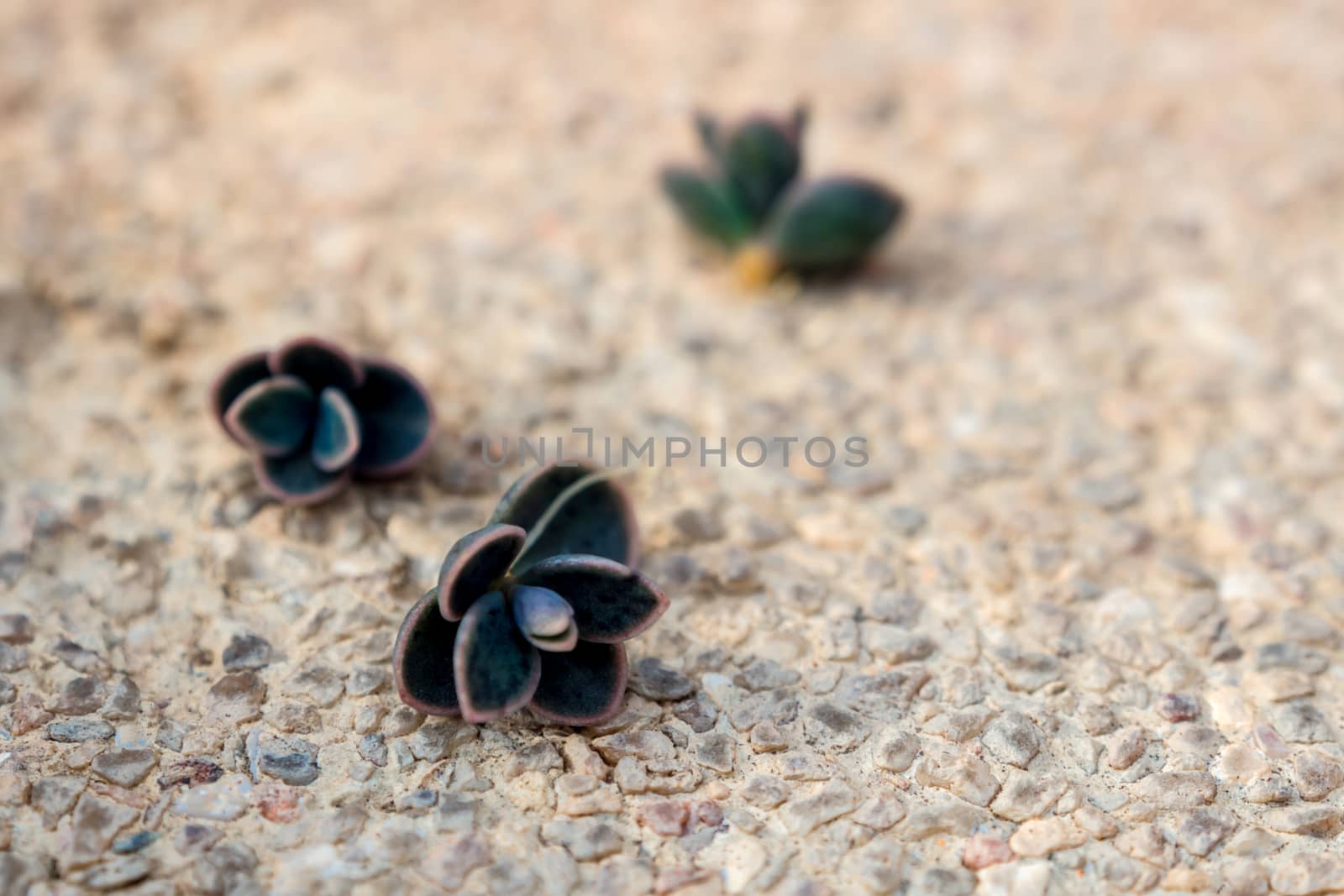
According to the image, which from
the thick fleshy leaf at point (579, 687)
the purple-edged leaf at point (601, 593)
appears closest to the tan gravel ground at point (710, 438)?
the thick fleshy leaf at point (579, 687)

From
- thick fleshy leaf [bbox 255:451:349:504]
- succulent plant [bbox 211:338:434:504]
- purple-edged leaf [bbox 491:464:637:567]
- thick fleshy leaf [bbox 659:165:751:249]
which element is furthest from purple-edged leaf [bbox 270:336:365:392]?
thick fleshy leaf [bbox 659:165:751:249]

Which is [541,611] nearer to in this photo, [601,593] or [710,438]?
[601,593]

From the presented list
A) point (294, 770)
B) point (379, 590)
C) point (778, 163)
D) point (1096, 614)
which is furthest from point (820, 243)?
point (294, 770)

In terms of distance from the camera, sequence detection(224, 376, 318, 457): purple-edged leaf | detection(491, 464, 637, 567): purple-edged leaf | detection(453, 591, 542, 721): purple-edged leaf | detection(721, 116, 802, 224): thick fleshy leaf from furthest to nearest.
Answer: detection(721, 116, 802, 224): thick fleshy leaf → detection(224, 376, 318, 457): purple-edged leaf → detection(491, 464, 637, 567): purple-edged leaf → detection(453, 591, 542, 721): purple-edged leaf

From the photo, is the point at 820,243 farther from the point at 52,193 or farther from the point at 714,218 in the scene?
the point at 52,193

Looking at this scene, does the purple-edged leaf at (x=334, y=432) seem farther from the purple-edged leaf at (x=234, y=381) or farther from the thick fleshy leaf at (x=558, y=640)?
the thick fleshy leaf at (x=558, y=640)

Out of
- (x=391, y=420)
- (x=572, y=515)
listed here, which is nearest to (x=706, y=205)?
(x=391, y=420)

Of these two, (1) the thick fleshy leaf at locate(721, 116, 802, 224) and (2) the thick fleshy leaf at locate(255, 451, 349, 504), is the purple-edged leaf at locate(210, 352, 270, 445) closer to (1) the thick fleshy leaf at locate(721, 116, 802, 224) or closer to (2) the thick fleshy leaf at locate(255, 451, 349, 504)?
(2) the thick fleshy leaf at locate(255, 451, 349, 504)
